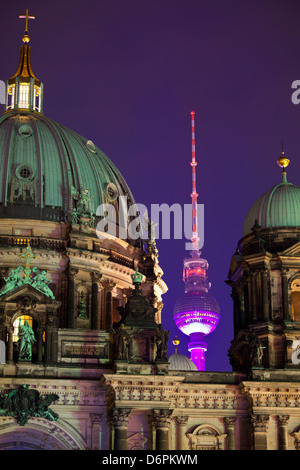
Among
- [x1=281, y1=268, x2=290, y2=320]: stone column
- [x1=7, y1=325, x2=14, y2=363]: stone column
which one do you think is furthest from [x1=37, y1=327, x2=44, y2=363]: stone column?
[x1=281, y1=268, x2=290, y2=320]: stone column

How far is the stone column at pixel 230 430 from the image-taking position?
72.2 meters

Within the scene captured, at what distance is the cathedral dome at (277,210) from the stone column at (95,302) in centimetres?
1072

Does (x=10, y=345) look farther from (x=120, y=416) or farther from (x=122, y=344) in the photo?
(x=120, y=416)

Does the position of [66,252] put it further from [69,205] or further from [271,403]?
[271,403]

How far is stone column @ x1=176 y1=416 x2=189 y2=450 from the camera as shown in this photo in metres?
71.6

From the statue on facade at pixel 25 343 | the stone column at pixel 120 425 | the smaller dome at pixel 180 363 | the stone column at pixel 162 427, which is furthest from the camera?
the smaller dome at pixel 180 363

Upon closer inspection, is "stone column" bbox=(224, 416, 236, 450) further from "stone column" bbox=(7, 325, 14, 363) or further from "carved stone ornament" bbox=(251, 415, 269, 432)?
"stone column" bbox=(7, 325, 14, 363)

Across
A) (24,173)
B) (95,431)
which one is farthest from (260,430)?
(24,173)

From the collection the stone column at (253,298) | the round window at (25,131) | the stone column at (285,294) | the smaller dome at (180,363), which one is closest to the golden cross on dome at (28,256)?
the round window at (25,131)

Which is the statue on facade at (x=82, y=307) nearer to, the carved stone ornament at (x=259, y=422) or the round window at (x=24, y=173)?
the round window at (x=24, y=173)

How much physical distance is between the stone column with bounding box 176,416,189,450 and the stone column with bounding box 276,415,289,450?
224 inches

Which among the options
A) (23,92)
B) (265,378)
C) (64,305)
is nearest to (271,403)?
(265,378)

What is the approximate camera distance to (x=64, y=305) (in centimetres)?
7950

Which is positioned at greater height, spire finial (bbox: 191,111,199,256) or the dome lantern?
spire finial (bbox: 191,111,199,256)
